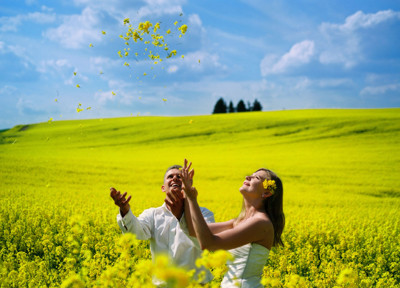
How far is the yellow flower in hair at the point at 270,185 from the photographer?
7.78 feet

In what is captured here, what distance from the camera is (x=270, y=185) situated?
7.98ft

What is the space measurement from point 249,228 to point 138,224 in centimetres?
95

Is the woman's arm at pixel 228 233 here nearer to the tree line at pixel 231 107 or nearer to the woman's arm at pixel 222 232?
the woman's arm at pixel 222 232

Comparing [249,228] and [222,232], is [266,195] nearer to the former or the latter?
[249,228]

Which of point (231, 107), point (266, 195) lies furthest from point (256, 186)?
point (231, 107)

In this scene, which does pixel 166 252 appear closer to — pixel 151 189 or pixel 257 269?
pixel 257 269

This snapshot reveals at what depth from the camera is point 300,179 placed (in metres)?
13.1

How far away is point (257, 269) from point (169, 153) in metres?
17.3

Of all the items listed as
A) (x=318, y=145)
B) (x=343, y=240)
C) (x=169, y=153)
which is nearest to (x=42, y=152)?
(x=169, y=153)

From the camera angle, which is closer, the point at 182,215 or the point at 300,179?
the point at 182,215

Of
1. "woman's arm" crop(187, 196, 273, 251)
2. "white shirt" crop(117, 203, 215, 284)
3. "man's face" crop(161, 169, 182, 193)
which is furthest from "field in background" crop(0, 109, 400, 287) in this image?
"man's face" crop(161, 169, 182, 193)

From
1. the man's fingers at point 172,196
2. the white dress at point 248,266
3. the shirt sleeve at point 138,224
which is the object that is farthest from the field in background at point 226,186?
the man's fingers at point 172,196

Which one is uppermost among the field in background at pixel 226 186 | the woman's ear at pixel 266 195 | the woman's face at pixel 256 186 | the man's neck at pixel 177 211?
the woman's face at pixel 256 186

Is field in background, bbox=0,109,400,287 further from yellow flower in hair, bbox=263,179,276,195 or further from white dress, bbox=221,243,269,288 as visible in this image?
yellow flower in hair, bbox=263,179,276,195
